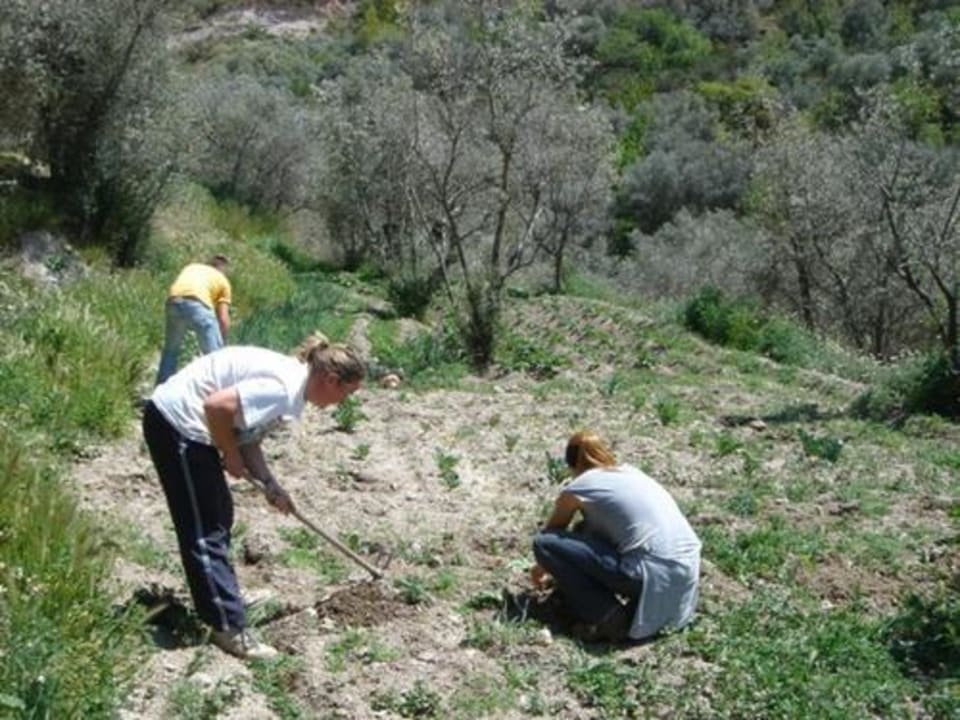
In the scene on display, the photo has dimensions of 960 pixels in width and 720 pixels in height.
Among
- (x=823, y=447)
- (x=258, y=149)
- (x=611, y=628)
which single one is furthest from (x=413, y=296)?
(x=611, y=628)

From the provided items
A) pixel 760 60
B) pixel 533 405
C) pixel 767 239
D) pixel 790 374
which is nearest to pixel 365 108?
pixel 767 239

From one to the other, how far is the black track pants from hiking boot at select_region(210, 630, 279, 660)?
1.6 inches

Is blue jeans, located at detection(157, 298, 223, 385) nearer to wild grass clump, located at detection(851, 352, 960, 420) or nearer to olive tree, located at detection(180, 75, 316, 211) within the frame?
wild grass clump, located at detection(851, 352, 960, 420)

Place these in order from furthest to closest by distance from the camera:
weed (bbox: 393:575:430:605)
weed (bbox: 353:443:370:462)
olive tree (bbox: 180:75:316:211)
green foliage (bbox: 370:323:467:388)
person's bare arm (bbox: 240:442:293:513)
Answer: olive tree (bbox: 180:75:316:211) → green foliage (bbox: 370:323:467:388) → weed (bbox: 353:443:370:462) → weed (bbox: 393:575:430:605) → person's bare arm (bbox: 240:442:293:513)

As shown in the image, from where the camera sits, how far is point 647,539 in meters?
6.26

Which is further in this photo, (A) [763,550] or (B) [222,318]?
(B) [222,318]

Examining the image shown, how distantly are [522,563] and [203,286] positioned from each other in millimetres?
4835

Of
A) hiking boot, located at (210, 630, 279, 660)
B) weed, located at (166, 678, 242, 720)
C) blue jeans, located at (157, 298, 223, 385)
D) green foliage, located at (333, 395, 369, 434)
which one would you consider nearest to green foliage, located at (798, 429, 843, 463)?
green foliage, located at (333, 395, 369, 434)

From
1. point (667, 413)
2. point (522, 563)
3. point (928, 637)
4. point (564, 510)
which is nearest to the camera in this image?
point (928, 637)

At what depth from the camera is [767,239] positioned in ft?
100

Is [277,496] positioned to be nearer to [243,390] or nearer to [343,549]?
[243,390]

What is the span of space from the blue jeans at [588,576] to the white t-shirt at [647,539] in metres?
0.06

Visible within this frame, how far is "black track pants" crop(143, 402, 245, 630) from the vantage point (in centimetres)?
530

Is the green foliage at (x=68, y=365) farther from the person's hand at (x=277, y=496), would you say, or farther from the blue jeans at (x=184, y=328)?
the person's hand at (x=277, y=496)
